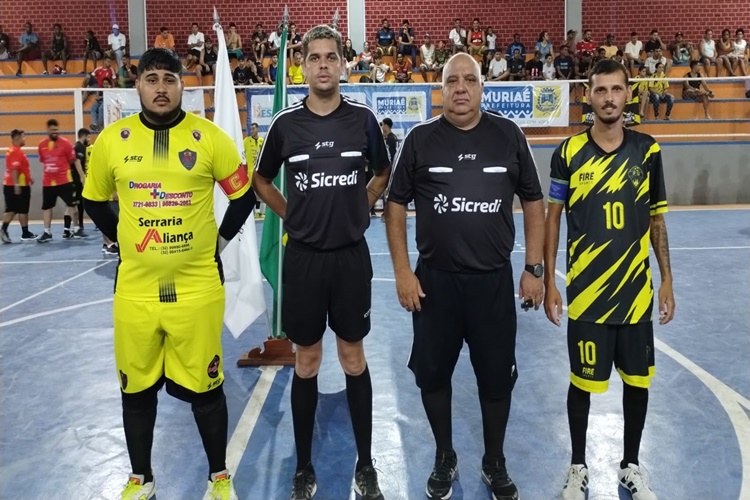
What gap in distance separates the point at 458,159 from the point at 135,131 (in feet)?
4.89

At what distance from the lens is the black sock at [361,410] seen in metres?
3.37

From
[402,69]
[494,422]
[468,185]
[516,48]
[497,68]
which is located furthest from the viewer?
[516,48]

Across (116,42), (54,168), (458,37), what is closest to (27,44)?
(116,42)

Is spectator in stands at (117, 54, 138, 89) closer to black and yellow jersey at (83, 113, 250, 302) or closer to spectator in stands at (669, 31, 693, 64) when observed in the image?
black and yellow jersey at (83, 113, 250, 302)

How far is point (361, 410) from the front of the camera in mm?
3375

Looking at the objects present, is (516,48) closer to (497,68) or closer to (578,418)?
(497,68)

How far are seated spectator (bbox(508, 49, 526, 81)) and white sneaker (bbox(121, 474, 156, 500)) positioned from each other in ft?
54.4

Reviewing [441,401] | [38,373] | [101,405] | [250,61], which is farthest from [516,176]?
[250,61]

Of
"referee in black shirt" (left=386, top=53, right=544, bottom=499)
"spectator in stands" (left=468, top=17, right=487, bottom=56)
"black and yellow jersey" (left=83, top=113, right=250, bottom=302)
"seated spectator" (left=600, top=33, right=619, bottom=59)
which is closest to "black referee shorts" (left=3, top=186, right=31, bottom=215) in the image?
"black and yellow jersey" (left=83, top=113, right=250, bottom=302)

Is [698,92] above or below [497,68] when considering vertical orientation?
below

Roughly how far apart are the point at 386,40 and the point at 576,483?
59.4ft

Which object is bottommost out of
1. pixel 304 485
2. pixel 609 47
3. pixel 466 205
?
pixel 304 485

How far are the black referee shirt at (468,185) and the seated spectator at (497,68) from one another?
52.3 ft

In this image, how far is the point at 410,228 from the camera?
12.8 metres
